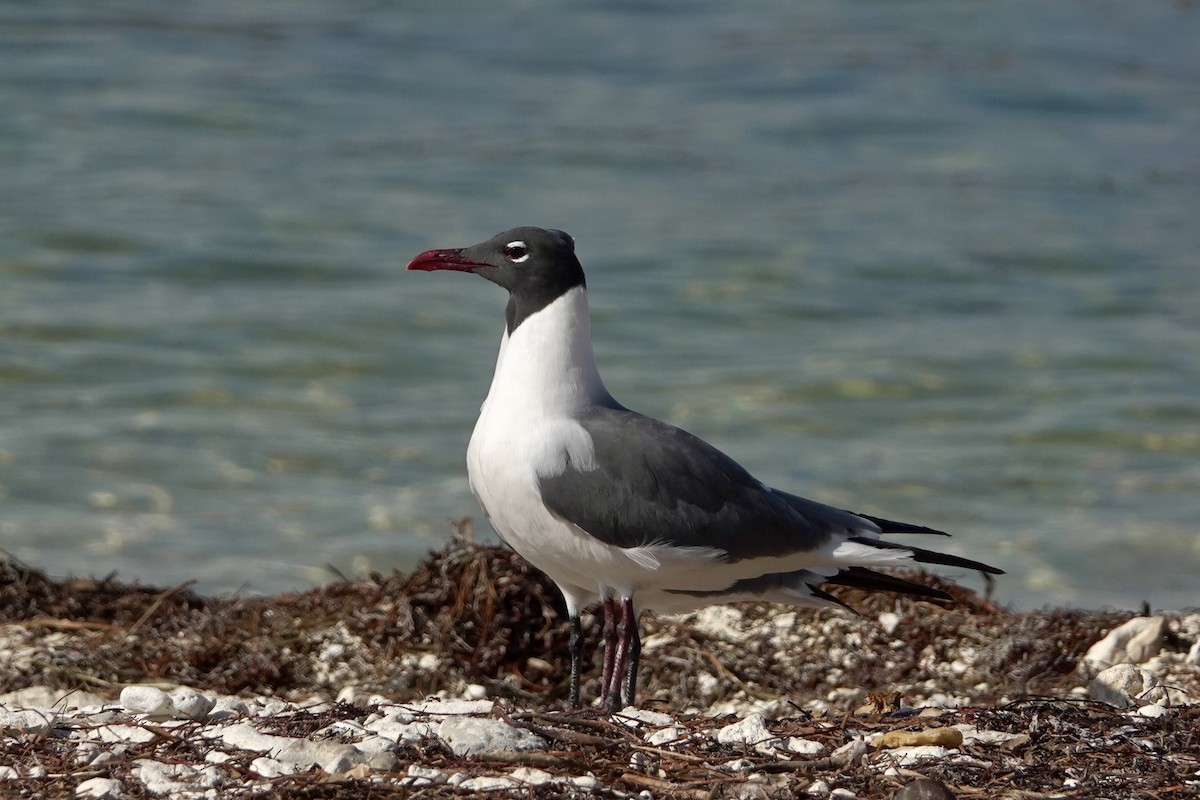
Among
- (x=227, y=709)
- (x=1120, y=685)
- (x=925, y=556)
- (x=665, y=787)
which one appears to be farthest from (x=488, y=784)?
(x=1120, y=685)

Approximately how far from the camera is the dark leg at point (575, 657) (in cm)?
481

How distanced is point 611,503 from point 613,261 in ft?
25.0

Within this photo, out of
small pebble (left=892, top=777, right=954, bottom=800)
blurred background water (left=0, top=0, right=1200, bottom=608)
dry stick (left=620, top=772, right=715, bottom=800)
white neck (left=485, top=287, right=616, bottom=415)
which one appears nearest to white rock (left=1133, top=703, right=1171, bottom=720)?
small pebble (left=892, top=777, right=954, bottom=800)

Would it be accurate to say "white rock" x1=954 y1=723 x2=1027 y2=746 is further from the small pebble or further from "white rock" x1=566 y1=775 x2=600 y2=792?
"white rock" x1=566 y1=775 x2=600 y2=792

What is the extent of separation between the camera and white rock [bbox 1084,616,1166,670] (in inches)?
225

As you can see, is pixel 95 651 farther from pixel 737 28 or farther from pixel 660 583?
pixel 737 28

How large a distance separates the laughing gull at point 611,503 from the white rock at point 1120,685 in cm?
54

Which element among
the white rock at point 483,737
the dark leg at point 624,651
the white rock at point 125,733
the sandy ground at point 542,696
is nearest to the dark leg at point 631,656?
the dark leg at point 624,651

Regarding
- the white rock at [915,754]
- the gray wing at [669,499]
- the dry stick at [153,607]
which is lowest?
the dry stick at [153,607]

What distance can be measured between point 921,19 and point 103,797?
1656 centimetres

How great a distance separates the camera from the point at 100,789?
3564 millimetres

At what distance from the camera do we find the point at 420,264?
16.5ft

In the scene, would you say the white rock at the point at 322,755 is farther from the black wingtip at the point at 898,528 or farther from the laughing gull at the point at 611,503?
the black wingtip at the point at 898,528

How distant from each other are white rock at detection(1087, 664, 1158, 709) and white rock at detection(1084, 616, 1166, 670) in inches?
18.1
